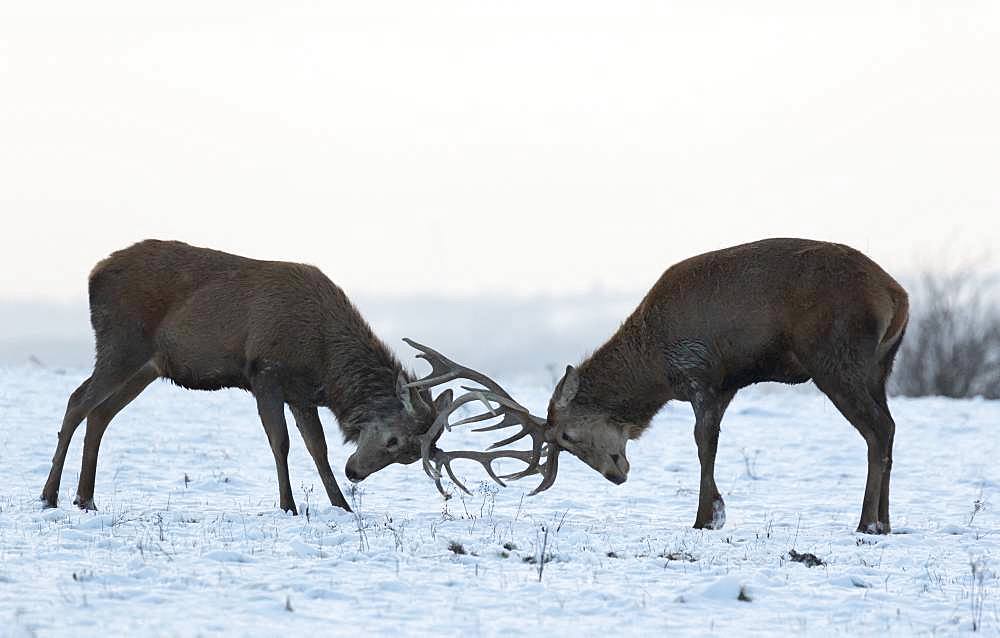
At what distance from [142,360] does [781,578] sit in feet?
17.5

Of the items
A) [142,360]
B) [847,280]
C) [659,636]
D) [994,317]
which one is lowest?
[659,636]

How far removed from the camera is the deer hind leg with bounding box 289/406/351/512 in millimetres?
9953

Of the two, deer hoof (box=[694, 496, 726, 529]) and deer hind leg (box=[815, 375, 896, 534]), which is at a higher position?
deer hind leg (box=[815, 375, 896, 534])

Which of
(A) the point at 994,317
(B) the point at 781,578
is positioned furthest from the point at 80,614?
(A) the point at 994,317

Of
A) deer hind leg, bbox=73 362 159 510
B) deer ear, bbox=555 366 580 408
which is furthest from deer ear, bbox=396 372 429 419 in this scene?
deer hind leg, bbox=73 362 159 510

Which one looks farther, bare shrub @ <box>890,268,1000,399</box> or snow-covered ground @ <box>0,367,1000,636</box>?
bare shrub @ <box>890,268,1000,399</box>

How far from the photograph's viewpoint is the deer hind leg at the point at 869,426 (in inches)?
367

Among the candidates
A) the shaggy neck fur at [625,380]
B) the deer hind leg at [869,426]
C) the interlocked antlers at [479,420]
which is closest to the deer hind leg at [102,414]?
the interlocked antlers at [479,420]

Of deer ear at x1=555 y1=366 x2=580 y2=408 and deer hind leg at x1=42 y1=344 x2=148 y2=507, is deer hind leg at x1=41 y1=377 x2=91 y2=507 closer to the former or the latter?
deer hind leg at x1=42 y1=344 x2=148 y2=507

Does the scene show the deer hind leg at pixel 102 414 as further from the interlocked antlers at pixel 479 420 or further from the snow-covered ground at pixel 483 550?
the interlocked antlers at pixel 479 420

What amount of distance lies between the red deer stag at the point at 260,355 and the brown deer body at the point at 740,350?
1.40 metres

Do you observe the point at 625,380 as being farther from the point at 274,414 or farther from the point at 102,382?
the point at 102,382

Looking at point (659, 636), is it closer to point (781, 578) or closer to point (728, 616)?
point (728, 616)

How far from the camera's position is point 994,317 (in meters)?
32.1
